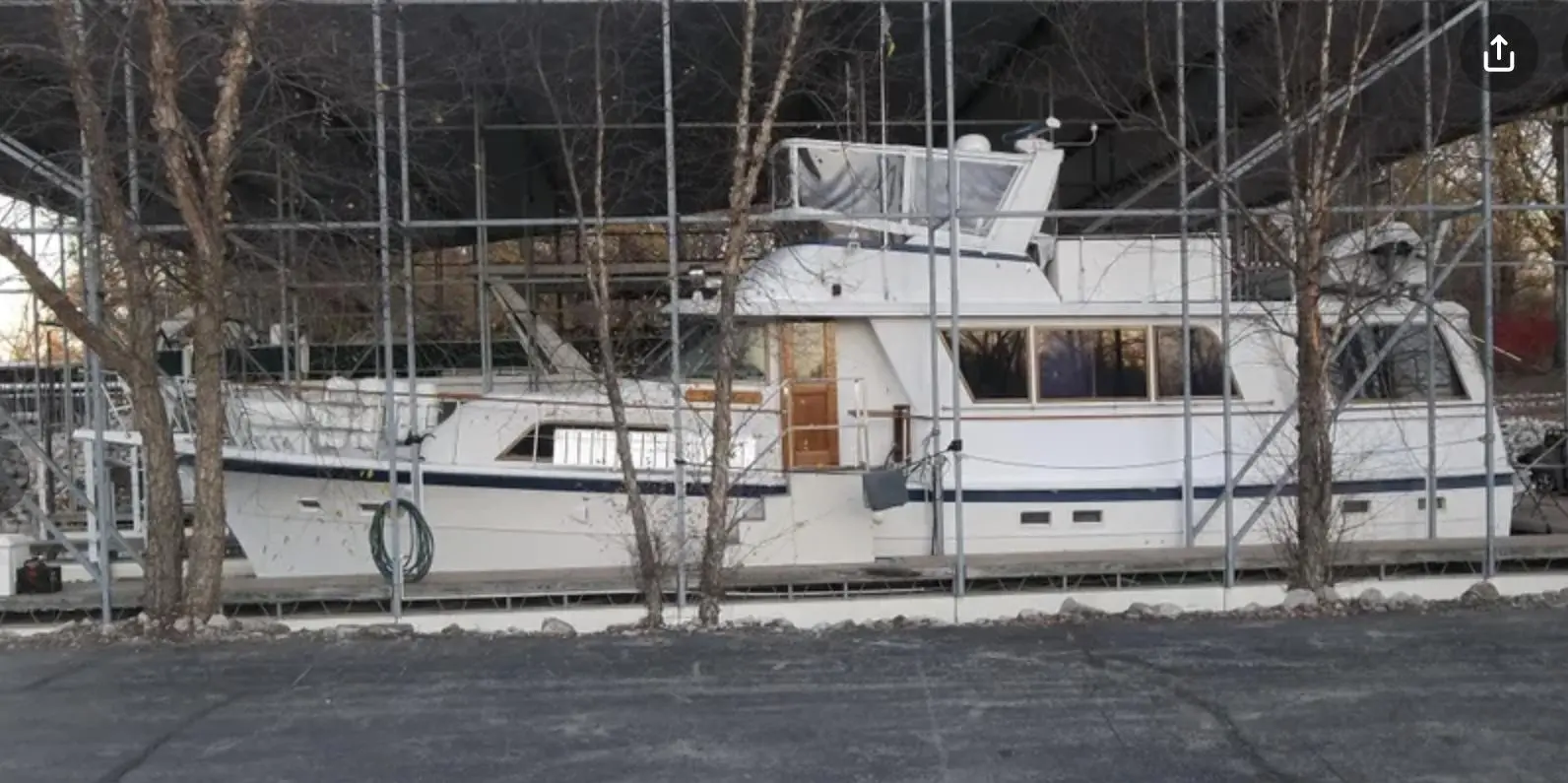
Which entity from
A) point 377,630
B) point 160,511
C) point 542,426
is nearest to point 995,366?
point 542,426

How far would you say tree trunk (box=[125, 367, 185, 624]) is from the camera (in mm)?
8758

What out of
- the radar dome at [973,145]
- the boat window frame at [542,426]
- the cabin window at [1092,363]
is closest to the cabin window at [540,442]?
the boat window frame at [542,426]

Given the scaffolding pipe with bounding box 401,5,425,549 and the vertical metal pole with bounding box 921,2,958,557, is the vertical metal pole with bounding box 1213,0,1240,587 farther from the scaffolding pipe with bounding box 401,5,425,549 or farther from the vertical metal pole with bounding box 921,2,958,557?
the scaffolding pipe with bounding box 401,5,425,549

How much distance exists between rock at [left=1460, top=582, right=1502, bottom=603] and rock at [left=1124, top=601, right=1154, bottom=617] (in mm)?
2312

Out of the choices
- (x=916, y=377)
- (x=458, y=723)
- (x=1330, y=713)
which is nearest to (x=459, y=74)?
(x=916, y=377)

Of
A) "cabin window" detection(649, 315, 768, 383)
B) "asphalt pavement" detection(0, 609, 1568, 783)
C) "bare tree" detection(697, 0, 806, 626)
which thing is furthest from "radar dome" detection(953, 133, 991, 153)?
"asphalt pavement" detection(0, 609, 1568, 783)

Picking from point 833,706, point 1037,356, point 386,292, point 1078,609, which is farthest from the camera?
point 1037,356

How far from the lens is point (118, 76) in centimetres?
Result: 960

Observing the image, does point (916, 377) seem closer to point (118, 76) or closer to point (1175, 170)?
point (1175, 170)

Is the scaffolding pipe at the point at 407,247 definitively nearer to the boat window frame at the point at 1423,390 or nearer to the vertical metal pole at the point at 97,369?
the vertical metal pole at the point at 97,369

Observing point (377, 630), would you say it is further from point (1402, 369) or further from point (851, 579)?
point (1402, 369)

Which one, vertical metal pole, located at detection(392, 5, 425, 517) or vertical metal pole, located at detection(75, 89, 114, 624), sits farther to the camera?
vertical metal pole, located at detection(392, 5, 425, 517)

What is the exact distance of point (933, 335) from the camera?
9.50 meters

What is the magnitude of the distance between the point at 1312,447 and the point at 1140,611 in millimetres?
1705
